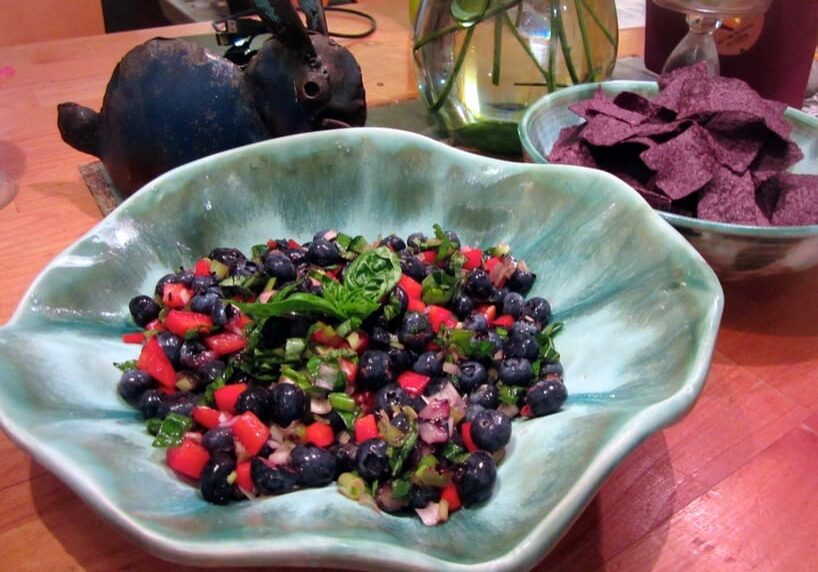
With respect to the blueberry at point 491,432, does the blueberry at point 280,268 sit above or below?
above

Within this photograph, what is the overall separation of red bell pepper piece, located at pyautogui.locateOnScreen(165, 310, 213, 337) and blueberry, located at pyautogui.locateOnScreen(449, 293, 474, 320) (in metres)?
0.28

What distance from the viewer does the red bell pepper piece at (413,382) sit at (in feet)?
2.33

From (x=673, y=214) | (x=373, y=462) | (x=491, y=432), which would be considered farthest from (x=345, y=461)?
(x=673, y=214)

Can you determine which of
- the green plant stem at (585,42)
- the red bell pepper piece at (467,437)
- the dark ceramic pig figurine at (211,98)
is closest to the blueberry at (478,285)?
the red bell pepper piece at (467,437)

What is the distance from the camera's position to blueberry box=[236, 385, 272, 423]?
2.18 ft

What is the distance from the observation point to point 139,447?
634mm

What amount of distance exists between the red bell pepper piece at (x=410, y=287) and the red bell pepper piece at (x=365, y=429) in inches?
6.9

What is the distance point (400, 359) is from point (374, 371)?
4 cm

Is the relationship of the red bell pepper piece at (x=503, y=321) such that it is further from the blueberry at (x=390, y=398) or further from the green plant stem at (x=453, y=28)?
the green plant stem at (x=453, y=28)

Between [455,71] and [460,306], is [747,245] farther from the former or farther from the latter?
[455,71]

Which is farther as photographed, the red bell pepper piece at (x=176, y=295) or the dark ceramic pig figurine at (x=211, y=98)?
the dark ceramic pig figurine at (x=211, y=98)

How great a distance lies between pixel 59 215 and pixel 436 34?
74 centimetres

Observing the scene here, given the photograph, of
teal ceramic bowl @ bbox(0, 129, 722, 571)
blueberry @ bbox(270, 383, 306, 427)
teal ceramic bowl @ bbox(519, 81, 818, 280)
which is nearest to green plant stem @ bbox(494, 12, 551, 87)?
teal ceramic bowl @ bbox(519, 81, 818, 280)

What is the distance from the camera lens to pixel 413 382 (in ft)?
2.36
